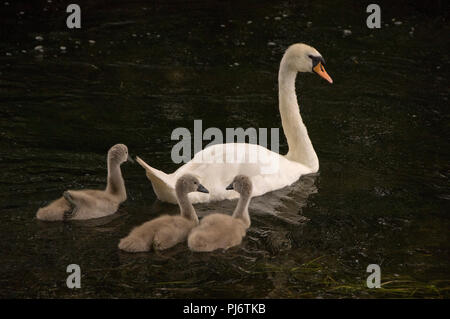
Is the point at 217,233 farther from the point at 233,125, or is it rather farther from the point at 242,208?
the point at 233,125

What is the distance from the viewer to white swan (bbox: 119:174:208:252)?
25.0 feet

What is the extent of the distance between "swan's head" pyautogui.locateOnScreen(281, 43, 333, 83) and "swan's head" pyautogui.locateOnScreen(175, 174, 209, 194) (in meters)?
2.54

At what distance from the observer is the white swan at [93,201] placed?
811cm

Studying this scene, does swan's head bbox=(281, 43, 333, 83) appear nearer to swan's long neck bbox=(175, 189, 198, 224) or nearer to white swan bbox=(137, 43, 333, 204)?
white swan bbox=(137, 43, 333, 204)

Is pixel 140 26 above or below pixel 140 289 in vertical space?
above

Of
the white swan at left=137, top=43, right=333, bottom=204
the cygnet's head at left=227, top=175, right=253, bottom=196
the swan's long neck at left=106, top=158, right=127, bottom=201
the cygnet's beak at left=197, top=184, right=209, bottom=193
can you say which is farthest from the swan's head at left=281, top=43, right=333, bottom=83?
the swan's long neck at left=106, top=158, right=127, bottom=201

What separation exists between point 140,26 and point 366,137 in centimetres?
597

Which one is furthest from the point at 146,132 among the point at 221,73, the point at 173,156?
the point at 221,73

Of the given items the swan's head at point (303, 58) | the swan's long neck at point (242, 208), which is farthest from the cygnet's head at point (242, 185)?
the swan's head at point (303, 58)

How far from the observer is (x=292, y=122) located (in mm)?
10281

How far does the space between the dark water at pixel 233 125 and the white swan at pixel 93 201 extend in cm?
12

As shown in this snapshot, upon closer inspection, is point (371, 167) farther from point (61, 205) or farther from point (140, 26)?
point (140, 26)

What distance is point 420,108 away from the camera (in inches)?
475

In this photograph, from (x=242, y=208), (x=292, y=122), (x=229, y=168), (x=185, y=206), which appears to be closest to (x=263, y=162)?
(x=229, y=168)
